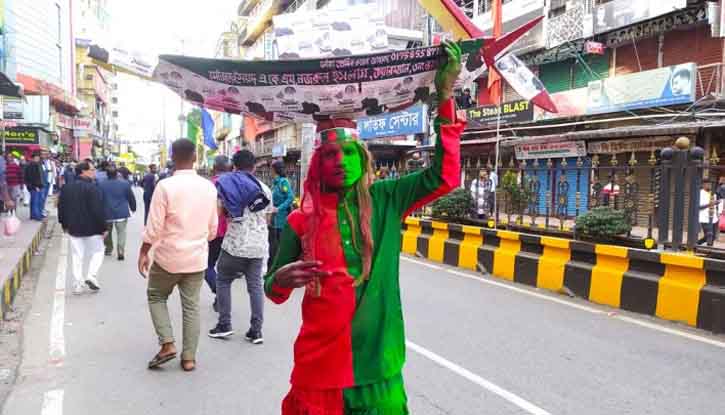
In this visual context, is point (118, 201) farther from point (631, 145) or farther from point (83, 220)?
point (631, 145)

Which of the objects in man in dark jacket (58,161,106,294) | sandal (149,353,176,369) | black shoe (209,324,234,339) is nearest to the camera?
sandal (149,353,176,369)

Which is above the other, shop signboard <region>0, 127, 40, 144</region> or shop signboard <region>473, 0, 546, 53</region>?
shop signboard <region>473, 0, 546, 53</region>

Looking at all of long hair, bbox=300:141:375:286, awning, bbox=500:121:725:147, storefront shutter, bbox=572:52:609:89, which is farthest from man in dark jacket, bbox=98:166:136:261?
storefront shutter, bbox=572:52:609:89

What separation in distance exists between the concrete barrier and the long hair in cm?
503

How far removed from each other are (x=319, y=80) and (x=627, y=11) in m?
17.1

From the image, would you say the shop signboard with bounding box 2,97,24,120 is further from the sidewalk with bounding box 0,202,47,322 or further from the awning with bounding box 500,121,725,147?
the awning with bounding box 500,121,725,147

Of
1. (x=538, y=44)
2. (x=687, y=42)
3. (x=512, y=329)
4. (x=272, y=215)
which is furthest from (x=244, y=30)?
(x=512, y=329)

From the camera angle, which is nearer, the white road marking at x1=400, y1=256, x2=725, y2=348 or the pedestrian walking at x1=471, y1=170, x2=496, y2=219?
the white road marking at x1=400, y1=256, x2=725, y2=348

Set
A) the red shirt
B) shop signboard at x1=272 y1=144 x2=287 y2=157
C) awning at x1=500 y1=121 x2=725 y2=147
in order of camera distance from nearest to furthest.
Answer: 1. awning at x1=500 y1=121 x2=725 y2=147
2. the red shirt
3. shop signboard at x1=272 y1=144 x2=287 y2=157

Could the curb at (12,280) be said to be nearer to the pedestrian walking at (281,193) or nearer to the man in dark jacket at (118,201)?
the man in dark jacket at (118,201)

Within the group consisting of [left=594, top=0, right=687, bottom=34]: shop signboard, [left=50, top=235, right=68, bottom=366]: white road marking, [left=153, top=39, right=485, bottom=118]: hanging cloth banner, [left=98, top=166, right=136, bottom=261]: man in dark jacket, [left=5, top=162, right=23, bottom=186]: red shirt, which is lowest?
[left=50, top=235, right=68, bottom=366]: white road marking

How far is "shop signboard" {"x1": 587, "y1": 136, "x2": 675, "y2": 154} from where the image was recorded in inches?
594

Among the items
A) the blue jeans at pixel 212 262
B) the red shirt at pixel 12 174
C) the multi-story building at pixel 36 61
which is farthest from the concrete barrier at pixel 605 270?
the multi-story building at pixel 36 61

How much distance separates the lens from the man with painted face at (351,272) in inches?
85.3
